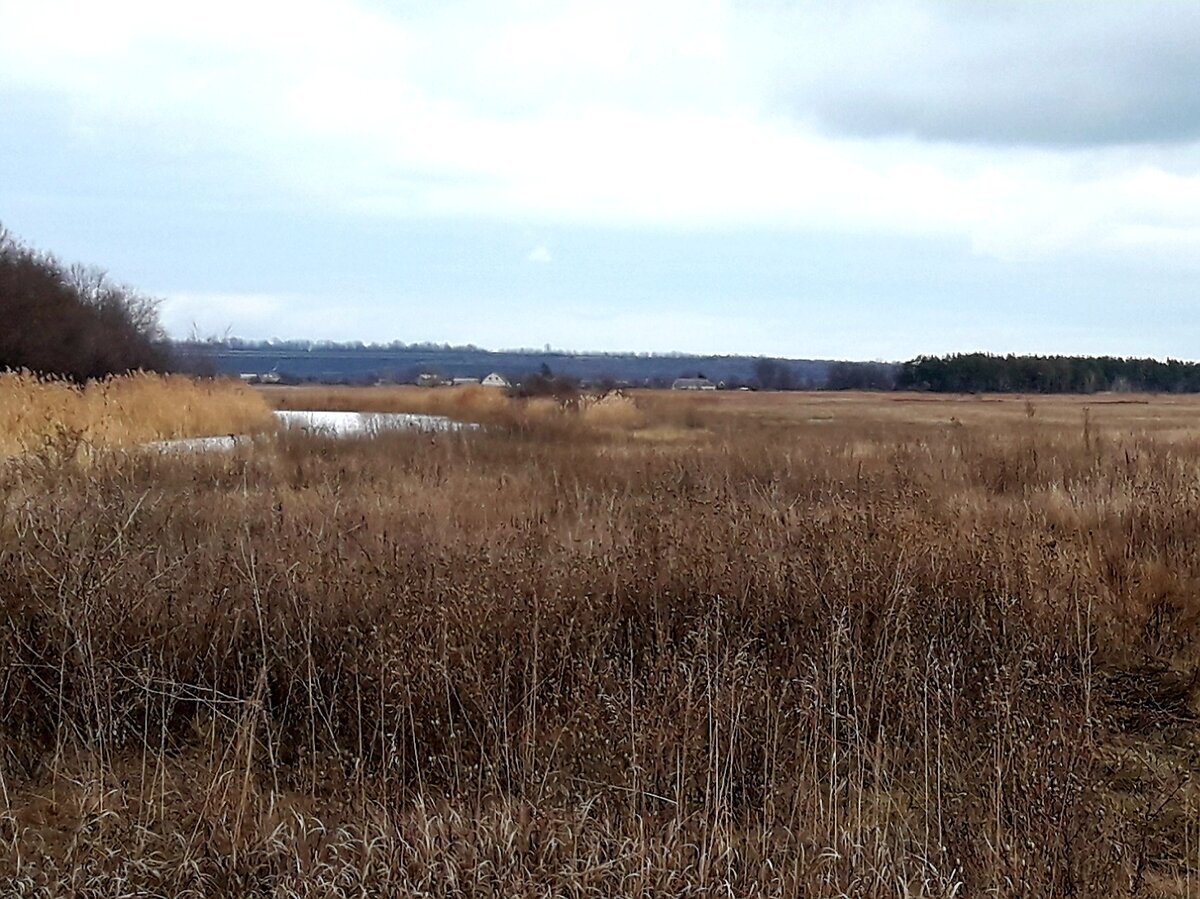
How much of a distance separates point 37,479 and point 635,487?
5.70 metres

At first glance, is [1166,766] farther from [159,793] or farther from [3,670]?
[3,670]

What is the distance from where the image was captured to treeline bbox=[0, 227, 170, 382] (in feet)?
96.2

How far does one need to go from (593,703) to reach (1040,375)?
104m

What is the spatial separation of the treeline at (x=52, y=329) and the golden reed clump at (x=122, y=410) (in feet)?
16.6

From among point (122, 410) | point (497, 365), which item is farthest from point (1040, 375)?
point (122, 410)

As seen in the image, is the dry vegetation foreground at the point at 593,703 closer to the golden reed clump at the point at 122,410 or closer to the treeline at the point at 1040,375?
the golden reed clump at the point at 122,410

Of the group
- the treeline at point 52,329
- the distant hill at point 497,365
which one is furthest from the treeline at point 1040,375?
the treeline at point 52,329

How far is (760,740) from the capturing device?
4586 mm

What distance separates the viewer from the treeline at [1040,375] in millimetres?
97188

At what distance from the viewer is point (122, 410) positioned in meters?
18.3

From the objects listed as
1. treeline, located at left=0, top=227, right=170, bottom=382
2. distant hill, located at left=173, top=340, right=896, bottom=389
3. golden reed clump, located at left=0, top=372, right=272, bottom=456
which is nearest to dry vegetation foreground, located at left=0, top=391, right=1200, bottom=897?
golden reed clump, located at left=0, top=372, right=272, bottom=456

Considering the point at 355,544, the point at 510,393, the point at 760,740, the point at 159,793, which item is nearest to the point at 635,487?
the point at 355,544

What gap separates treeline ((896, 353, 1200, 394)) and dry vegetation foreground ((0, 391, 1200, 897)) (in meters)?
94.6

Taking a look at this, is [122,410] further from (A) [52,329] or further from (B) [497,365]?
(B) [497,365]
